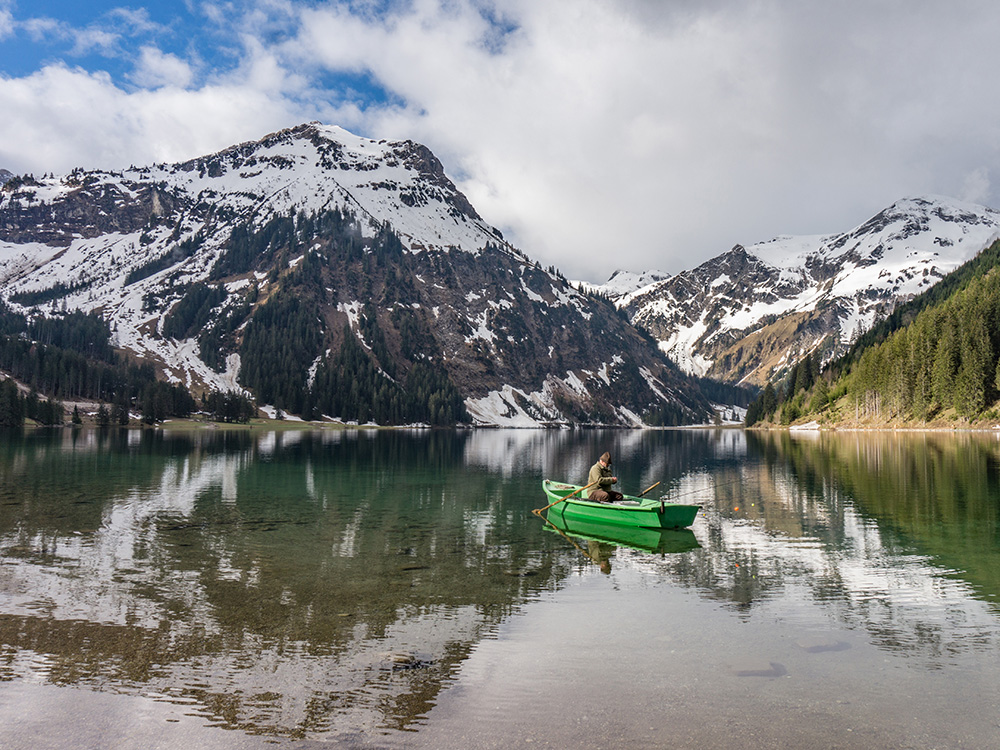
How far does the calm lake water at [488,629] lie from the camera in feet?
37.8

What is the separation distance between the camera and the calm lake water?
11.5 m

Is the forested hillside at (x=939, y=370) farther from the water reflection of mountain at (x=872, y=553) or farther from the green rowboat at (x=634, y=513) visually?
the green rowboat at (x=634, y=513)

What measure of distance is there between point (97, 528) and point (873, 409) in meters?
161

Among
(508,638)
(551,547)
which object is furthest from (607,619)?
(551,547)

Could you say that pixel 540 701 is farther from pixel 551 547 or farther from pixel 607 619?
pixel 551 547

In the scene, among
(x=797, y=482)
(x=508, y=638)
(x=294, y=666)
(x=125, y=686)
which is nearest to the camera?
(x=125, y=686)

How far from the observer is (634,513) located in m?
32.1

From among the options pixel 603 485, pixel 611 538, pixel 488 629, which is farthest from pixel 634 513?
pixel 488 629

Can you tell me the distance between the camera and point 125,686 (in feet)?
42.5

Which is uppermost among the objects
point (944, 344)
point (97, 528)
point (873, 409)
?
point (944, 344)

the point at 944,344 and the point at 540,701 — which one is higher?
the point at 944,344

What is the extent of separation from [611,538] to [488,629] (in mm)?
15648

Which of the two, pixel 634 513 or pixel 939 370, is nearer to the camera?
pixel 634 513

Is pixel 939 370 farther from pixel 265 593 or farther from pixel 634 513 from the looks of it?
pixel 265 593
